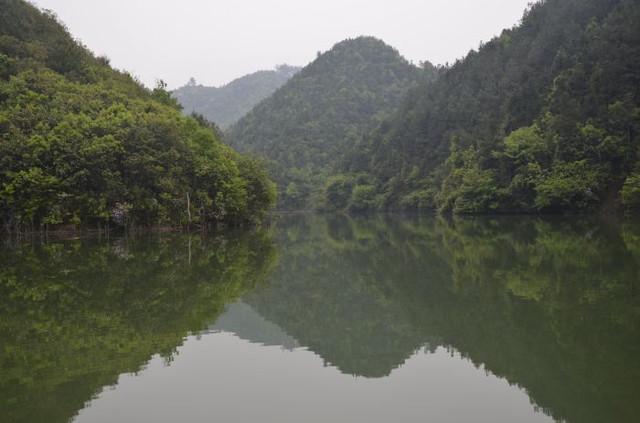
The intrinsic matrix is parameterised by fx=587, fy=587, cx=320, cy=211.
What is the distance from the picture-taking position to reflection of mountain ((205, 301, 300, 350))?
11.2 meters

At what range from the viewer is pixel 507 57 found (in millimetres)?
99500

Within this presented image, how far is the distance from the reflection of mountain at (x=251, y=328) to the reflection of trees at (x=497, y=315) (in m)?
0.30

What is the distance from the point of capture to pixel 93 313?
1293cm

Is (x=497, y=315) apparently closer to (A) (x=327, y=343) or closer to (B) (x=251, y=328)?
(A) (x=327, y=343)

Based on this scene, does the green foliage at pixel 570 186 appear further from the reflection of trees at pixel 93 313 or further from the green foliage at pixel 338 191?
the green foliage at pixel 338 191

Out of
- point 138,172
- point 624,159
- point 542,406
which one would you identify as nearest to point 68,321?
point 542,406

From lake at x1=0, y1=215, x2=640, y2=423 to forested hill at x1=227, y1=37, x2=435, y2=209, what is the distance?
4201 inches

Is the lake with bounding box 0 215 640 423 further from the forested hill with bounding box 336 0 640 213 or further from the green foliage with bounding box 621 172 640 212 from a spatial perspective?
the forested hill with bounding box 336 0 640 213

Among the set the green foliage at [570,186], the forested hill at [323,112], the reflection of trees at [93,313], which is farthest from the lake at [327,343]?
the forested hill at [323,112]

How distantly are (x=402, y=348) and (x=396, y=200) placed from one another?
90366mm

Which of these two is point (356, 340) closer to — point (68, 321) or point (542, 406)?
point (542, 406)

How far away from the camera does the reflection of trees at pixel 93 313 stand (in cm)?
808

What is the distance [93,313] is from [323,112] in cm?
13804

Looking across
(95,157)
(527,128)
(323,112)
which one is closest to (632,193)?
(527,128)
